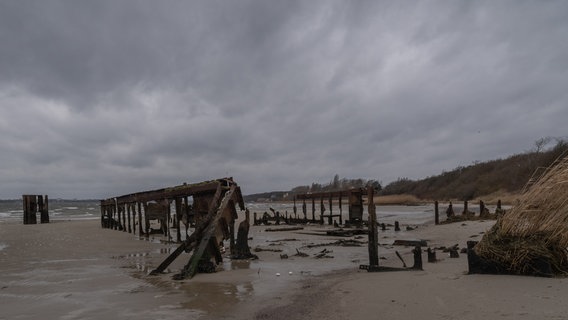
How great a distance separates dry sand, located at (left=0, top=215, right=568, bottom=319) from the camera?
631cm

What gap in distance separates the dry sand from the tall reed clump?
0.39 meters

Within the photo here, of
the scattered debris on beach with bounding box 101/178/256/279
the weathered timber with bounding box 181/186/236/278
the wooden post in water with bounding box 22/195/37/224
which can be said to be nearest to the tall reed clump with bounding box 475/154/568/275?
the weathered timber with bounding box 181/186/236/278

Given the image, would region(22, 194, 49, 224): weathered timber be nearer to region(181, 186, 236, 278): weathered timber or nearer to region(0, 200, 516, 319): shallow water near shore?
region(0, 200, 516, 319): shallow water near shore

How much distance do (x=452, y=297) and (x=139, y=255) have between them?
1204cm

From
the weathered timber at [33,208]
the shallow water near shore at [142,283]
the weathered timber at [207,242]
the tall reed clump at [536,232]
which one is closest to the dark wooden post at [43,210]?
the weathered timber at [33,208]

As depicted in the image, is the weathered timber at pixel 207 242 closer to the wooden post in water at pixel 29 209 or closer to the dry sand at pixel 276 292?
the dry sand at pixel 276 292

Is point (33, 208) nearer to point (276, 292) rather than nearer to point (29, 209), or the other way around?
point (29, 209)

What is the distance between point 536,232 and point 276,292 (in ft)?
16.0

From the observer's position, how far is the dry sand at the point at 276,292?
6312 millimetres

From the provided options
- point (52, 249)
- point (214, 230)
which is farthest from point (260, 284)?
point (52, 249)

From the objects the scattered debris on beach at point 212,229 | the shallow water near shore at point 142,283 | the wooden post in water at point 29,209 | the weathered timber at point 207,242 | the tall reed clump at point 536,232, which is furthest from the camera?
the wooden post in water at point 29,209

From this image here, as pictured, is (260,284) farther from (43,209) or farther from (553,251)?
(43,209)

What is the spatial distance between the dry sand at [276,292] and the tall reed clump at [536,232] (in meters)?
0.39

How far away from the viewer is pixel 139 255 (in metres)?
16.0
